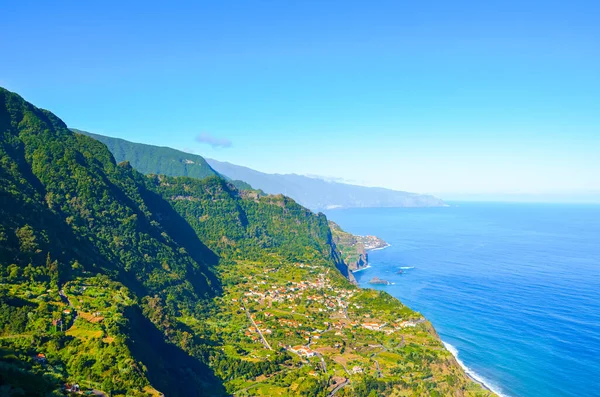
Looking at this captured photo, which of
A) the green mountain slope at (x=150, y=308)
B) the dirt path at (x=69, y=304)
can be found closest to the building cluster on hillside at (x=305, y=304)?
the green mountain slope at (x=150, y=308)

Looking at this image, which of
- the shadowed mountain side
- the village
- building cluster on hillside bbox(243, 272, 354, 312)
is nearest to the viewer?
the shadowed mountain side

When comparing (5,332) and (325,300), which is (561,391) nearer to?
(325,300)

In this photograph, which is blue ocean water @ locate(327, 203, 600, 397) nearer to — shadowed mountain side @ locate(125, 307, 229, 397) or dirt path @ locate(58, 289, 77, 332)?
shadowed mountain side @ locate(125, 307, 229, 397)

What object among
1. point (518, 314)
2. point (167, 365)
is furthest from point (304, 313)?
point (518, 314)

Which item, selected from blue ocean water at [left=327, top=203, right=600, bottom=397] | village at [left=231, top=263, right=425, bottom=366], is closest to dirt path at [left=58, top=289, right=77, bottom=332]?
village at [left=231, top=263, right=425, bottom=366]

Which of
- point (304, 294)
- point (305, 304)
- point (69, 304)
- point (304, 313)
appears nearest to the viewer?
point (69, 304)

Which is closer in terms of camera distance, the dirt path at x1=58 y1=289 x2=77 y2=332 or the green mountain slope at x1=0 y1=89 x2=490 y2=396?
the green mountain slope at x1=0 y1=89 x2=490 y2=396

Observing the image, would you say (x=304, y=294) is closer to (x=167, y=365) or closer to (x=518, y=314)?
(x=167, y=365)

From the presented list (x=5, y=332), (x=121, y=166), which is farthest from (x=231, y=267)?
(x=5, y=332)
